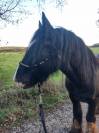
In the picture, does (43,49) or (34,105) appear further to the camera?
(34,105)

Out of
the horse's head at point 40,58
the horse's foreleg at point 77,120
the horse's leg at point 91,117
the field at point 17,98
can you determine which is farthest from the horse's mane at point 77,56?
the horse's foreleg at point 77,120

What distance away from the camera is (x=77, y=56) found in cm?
561

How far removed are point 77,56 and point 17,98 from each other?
4.10 metres

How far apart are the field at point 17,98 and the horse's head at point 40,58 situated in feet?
0.97

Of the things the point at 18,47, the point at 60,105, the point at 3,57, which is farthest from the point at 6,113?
the point at 18,47

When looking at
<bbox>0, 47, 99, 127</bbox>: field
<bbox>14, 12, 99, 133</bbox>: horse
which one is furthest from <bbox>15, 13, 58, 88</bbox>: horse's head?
<bbox>0, 47, 99, 127</bbox>: field

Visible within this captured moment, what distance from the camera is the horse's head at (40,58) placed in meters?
5.25

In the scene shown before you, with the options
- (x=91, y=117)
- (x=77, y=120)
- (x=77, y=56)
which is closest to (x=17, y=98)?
(x=77, y=120)

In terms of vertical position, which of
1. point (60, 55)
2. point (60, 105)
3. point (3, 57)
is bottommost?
point (60, 105)

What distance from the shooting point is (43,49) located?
17.4 ft

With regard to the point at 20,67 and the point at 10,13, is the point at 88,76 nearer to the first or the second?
the point at 20,67

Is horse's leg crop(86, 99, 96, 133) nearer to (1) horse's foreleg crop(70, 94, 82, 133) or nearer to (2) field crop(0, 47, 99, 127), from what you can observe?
(1) horse's foreleg crop(70, 94, 82, 133)

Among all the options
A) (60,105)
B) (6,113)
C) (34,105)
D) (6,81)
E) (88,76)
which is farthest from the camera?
(6,81)

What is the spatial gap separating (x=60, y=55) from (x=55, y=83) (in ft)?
19.3
